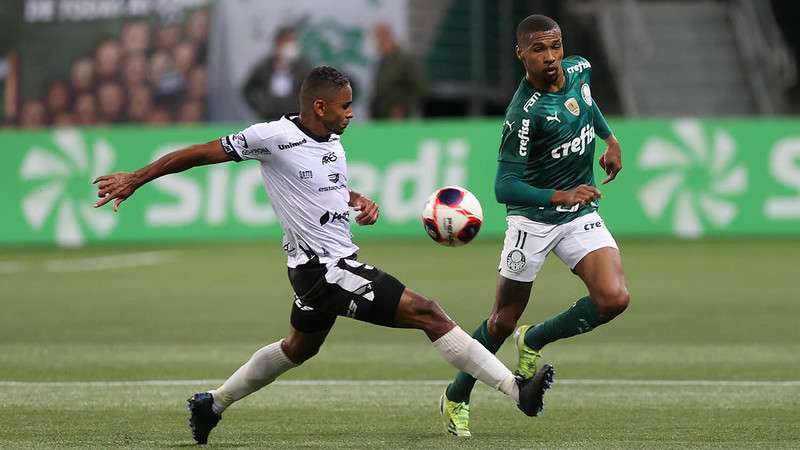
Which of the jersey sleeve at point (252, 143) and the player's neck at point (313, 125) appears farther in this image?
the player's neck at point (313, 125)

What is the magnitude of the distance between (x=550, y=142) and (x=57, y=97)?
84.2 feet

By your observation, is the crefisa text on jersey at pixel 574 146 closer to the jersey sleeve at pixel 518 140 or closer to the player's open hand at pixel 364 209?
the jersey sleeve at pixel 518 140

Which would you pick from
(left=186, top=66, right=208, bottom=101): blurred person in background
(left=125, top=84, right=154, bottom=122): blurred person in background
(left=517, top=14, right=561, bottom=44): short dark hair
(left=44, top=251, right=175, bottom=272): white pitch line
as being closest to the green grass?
(left=44, top=251, right=175, bottom=272): white pitch line

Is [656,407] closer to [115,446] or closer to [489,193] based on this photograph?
[115,446]

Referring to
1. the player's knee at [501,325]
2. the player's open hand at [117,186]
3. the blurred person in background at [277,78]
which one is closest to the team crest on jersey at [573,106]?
the player's knee at [501,325]

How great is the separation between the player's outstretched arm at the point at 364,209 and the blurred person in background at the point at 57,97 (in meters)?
25.6

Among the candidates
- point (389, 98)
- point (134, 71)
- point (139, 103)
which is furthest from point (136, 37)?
point (389, 98)

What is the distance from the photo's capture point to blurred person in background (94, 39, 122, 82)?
33188mm

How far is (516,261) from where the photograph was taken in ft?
31.1

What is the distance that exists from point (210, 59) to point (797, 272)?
51.4 ft

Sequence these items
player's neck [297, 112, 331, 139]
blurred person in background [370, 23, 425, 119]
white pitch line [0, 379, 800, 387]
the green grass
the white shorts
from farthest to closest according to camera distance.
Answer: blurred person in background [370, 23, 425, 119] < white pitch line [0, 379, 800, 387] < the white shorts < the green grass < player's neck [297, 112, 331, 139]

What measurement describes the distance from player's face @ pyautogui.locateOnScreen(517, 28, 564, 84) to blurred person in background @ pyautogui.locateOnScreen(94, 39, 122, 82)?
24.8m

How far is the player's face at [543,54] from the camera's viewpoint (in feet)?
30.6

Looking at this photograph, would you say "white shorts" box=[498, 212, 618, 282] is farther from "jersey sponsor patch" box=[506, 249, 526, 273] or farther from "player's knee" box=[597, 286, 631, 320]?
"player's knee" box=[597, 286, 631, 320]
